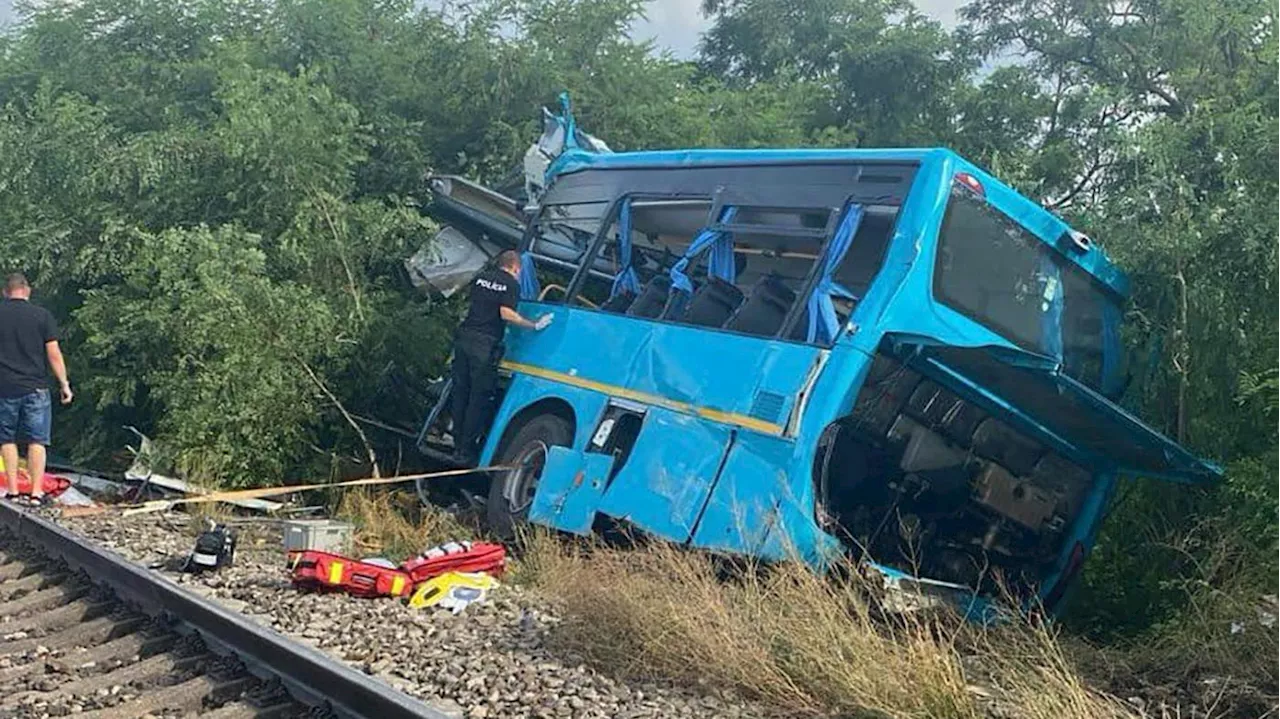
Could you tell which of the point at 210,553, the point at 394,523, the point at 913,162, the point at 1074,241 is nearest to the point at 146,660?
the point at 210,553

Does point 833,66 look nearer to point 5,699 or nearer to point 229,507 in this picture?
point 229,507

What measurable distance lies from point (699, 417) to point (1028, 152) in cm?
853

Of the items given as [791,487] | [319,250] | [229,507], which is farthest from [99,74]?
[791,487]

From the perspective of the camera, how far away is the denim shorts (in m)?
10.6

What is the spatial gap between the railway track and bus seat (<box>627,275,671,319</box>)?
362 centimetres

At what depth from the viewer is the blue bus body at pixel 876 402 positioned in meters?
7.39

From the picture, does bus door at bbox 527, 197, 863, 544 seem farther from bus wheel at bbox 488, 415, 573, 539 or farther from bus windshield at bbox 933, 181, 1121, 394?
bus windshield at bbox 933, 181, 1121, 394

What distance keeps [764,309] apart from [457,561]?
2.34 metres

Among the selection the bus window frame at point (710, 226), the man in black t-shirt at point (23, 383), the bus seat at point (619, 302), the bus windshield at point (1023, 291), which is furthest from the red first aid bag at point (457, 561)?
the man in black t-shirt at point (23, 383)

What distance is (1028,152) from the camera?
49.6ft

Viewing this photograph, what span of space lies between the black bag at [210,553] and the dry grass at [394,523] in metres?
1.15

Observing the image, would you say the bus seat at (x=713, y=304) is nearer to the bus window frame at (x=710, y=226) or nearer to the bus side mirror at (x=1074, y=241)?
the bus window frame at (x=710, y=226)

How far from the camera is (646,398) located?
8555 mm

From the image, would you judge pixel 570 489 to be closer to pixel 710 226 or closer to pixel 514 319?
pixel 514 319
